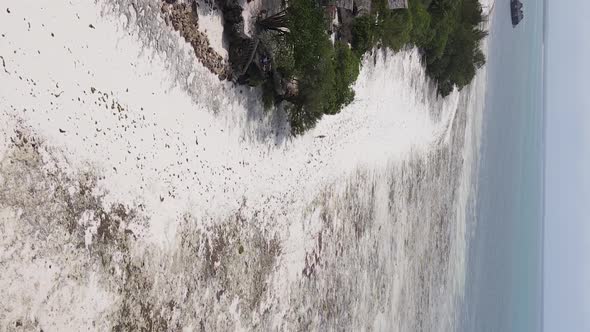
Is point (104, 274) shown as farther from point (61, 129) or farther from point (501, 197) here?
point (501, 197)

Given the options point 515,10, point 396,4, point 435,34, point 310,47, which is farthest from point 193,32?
point 515,10

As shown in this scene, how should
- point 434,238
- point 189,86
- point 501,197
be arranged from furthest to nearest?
point 501,197, point 434,238, point 189,86

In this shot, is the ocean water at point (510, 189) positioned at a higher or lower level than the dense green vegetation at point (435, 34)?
lower

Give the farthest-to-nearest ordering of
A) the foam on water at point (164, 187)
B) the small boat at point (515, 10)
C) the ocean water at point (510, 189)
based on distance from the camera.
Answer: the small boat at point (515, 10), the ocean water at point (510, 189), the foam on water at point (164, 187)

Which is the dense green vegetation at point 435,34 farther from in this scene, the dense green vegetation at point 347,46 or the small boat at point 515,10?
the small boat at point 515,10

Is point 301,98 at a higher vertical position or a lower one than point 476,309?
higher

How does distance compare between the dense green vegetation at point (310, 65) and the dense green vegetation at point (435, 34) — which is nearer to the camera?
the dense green vegetation at point (310, 65)

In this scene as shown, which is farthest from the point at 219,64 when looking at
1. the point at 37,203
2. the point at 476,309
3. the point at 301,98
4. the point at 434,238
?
the point at 476,309

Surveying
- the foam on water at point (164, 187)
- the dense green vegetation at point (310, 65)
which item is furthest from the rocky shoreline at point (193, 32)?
the dense green vegetation at point (310, 65)
